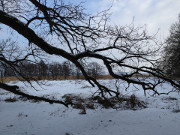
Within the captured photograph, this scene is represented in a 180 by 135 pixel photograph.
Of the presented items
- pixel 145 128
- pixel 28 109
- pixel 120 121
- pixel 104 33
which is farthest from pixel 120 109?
pixel 28 109

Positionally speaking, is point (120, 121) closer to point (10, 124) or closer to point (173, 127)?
point (173, 127)

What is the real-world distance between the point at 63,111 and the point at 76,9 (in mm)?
5955

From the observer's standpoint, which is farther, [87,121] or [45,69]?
[87,121]

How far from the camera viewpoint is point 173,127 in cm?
525

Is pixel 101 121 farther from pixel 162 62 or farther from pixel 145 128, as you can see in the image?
pixel 162 62

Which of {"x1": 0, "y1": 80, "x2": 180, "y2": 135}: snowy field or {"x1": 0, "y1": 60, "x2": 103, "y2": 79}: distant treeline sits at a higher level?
{"x1": 0, "y1": 60, "x2": 103, "y2": 79}: distant treeline

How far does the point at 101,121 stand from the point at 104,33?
176 inches

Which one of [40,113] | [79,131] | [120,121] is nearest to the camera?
[79,131]

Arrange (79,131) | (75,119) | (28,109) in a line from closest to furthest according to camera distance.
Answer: (79,131)
(75,119)
(28,109)

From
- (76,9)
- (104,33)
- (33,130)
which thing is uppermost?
(76,9)

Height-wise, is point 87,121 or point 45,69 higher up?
point 45,69

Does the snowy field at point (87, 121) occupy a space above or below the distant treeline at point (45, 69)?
below

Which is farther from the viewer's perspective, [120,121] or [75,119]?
[75,119]

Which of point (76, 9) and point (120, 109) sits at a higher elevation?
point (76, 9)
